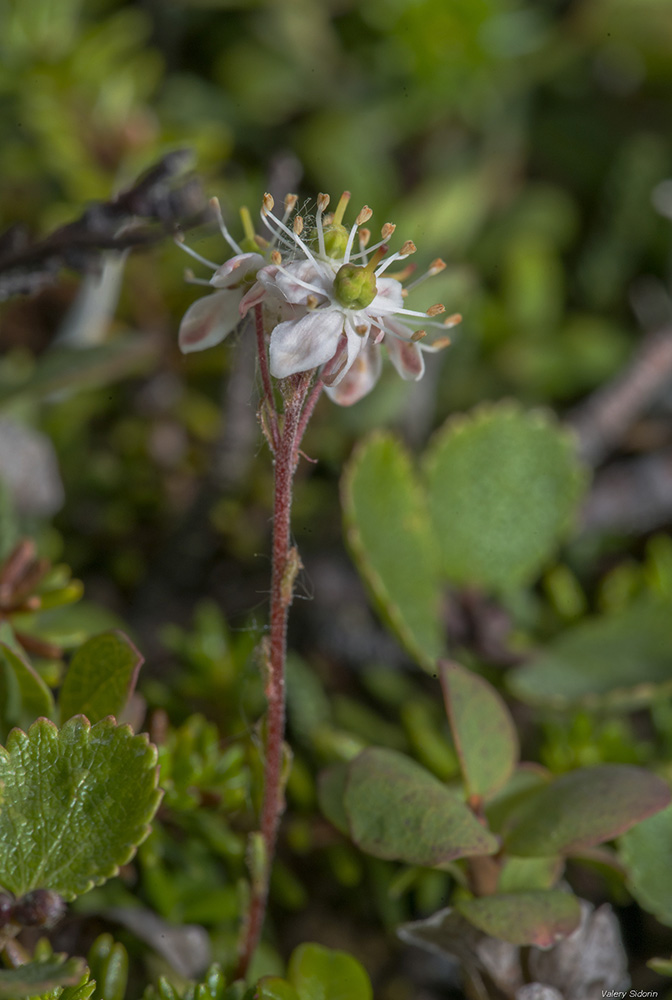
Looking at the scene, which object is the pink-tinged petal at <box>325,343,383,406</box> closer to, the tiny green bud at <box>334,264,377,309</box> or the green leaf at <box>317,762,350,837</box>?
the tiny green bud at <box>334,264,377,309</box>

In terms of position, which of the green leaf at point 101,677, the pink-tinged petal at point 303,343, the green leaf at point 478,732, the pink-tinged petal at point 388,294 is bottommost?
the green leaf at point 478,732

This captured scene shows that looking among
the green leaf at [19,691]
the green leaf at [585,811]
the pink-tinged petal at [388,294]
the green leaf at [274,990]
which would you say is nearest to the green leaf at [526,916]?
the green leaf at [585,811]

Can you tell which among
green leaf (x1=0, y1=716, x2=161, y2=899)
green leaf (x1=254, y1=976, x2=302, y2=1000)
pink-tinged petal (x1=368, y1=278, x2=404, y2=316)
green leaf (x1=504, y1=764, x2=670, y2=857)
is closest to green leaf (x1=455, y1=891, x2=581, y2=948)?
green leaf (x1=504, y1=764, x2=670, y2=857)

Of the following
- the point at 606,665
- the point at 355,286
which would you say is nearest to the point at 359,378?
the point at 355,286

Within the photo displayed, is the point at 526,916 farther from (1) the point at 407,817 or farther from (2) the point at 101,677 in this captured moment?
(2) the point at 101,677

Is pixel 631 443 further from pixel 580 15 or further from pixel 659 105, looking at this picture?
pixel 580 15

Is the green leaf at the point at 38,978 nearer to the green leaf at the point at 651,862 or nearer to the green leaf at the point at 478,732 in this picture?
the green leaf at the point at 478,732

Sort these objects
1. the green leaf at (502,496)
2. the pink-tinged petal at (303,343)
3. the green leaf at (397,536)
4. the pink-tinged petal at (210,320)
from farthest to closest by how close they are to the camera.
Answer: the green leaf at (502,496)
the green leaf at (397,536)
the pink-tinged petal at (210,320)
the pink-tinged petal at (303,343)
